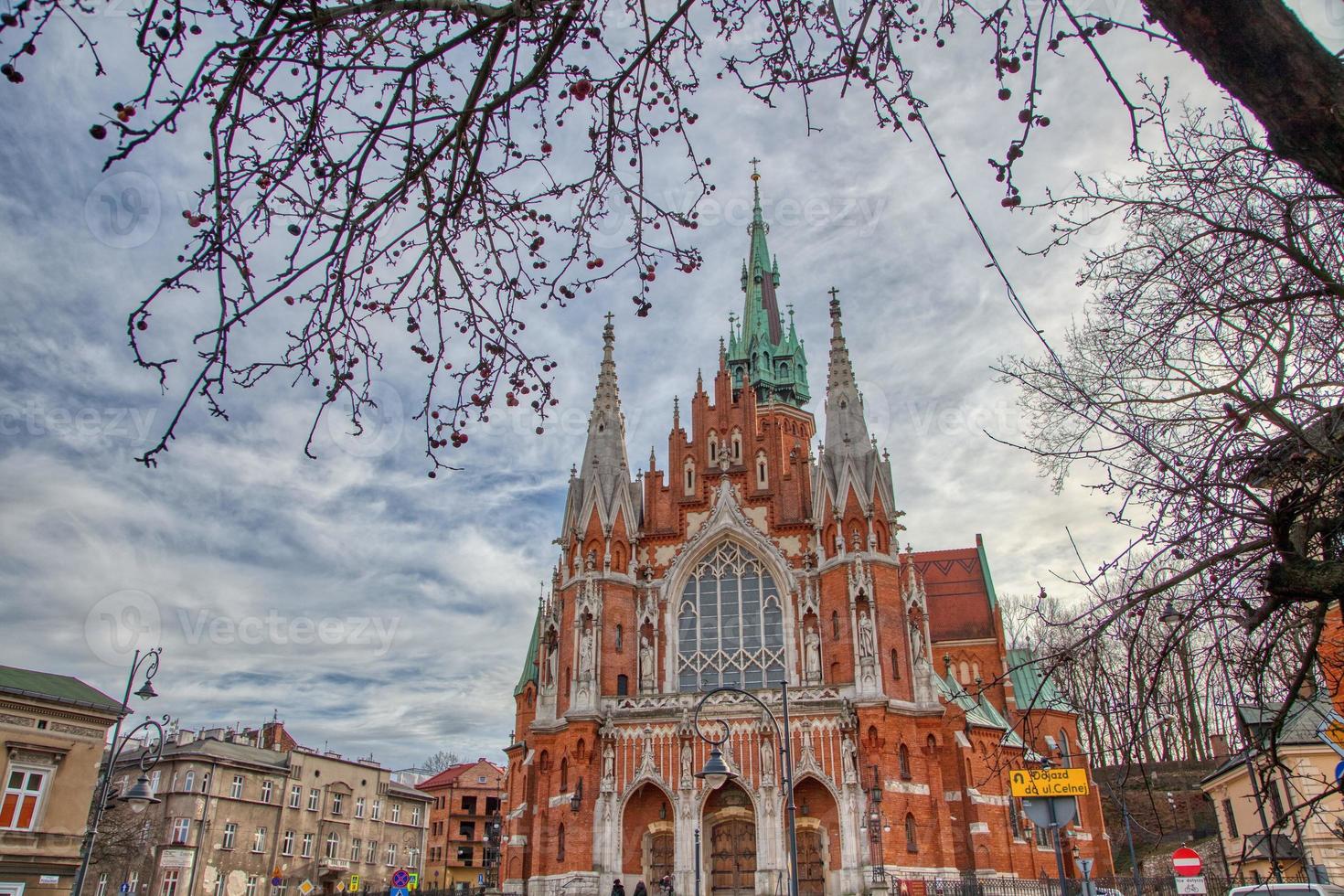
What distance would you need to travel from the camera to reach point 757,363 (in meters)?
50.2

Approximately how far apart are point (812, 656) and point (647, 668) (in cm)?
540

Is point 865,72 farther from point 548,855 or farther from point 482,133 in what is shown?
point 548,855

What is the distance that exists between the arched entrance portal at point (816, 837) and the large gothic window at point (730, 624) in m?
3.64

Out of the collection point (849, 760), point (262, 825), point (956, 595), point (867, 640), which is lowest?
point (262, 825)

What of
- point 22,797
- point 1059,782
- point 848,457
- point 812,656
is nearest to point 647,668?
point 812,656

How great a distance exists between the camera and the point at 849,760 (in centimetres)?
2845

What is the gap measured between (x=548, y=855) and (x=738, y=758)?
6.78 metres

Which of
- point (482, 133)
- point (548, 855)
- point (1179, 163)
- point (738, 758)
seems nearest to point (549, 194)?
point (482, 133)

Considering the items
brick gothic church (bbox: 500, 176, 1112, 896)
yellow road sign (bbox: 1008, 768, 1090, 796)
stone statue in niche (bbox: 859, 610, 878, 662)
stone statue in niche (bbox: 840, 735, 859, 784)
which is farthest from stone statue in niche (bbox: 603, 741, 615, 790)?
yellow road sign (bbox: 1008, 768, 1090, 796)

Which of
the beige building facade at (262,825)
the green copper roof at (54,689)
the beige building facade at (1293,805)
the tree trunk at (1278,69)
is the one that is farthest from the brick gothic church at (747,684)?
the tree trunk at (1278,69)

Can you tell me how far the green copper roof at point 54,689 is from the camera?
Answer: 2347cm

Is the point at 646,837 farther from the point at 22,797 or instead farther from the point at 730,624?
the point at 22,797

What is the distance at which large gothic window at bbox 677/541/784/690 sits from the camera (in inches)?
1251

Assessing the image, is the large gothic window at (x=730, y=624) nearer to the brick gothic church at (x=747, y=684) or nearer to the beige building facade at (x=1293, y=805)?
the brick gothic church at (x=747, y=684)
